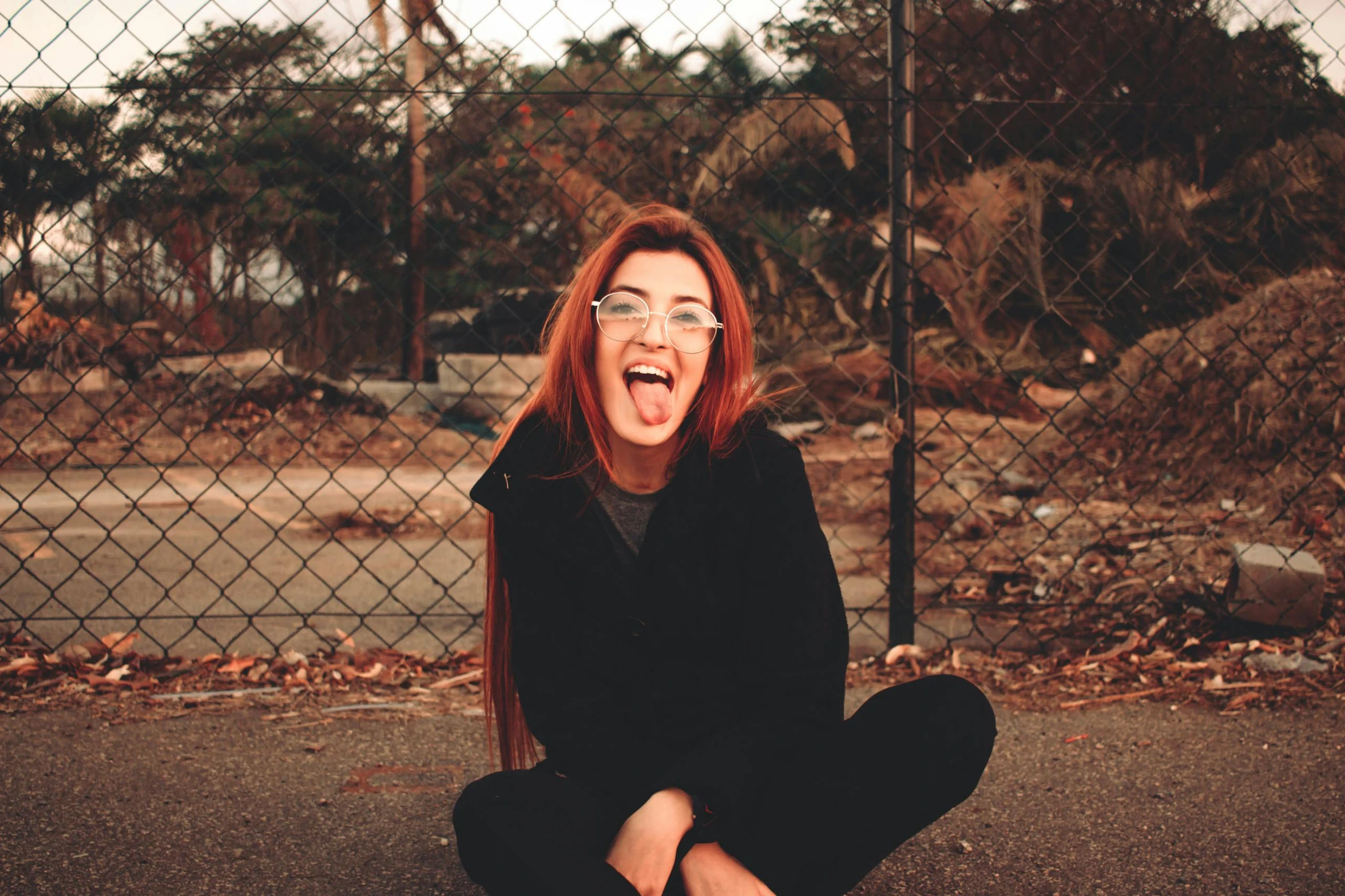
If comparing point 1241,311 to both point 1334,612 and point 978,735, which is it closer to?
point 1334,612

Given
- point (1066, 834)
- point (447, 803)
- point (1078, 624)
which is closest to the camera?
point (1066, 834)

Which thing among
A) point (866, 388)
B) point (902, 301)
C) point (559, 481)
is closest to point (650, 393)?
point (559, 481)

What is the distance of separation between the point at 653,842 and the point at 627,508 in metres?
0.57

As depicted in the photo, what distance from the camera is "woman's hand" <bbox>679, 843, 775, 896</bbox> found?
1.29 m

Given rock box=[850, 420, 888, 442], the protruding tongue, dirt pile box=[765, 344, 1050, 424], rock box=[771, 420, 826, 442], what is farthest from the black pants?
dirt pile box=[765, 344, 1050, 424]

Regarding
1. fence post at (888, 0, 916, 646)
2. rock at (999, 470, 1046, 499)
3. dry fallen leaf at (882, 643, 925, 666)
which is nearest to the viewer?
fence post at (888, 0, 916, 646)

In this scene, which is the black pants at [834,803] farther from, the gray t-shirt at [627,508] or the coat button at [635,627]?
the gray t-shirt at [627,508]

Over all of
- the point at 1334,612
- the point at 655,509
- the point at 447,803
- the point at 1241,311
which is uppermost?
the point at 1241,311

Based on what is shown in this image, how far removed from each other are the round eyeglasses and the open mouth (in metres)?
0.06

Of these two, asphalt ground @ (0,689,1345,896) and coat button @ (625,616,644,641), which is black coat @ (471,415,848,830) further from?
asphalt ground @ (0,689,1345,896)

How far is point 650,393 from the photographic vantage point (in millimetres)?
1471

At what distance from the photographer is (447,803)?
6.27 feet

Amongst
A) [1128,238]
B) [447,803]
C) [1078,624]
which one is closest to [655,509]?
[447,803]

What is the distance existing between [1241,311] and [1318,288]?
440 mm
